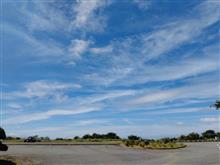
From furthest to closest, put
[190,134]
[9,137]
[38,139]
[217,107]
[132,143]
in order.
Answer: [190,134], [9,137], [38,139], [132,143], [217,107]

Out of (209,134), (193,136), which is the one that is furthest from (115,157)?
(209,134)

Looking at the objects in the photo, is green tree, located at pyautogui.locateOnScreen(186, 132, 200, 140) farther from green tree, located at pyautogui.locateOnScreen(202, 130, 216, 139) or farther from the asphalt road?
the asphalt road

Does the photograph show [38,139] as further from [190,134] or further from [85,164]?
[85,164]

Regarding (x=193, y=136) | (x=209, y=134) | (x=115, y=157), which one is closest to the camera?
(x=115, y=157)

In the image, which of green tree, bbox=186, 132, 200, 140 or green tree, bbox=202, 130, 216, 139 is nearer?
green tree, bbox=186, 132, 200, 140

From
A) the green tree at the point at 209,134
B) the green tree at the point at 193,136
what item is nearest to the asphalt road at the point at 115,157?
the green tree at the point at 193,136

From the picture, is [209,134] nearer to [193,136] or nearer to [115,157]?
[193,136]

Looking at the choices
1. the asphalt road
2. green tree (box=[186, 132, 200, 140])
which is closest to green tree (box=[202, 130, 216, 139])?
green tree (box=[186, 132, 200, 140])

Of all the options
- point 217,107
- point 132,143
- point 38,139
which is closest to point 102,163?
point 217,107

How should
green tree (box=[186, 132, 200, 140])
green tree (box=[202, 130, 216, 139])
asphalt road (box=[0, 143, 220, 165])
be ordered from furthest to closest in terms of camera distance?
green tree (box=[202, 130, 216, 139]) < green tree (box=[186, 132, 200, 140]) < asphalt road (box=[0, 143, 220, 165])

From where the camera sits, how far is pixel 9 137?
7550cm

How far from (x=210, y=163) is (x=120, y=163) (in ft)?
18.3

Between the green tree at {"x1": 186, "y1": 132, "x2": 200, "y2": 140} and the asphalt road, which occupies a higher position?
the green tree at {"x1": 186, "y1": 132, "x2": 200, "y2": 140}

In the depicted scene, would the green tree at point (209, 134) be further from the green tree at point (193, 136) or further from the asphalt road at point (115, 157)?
the asphalt road at point (115, 157)
